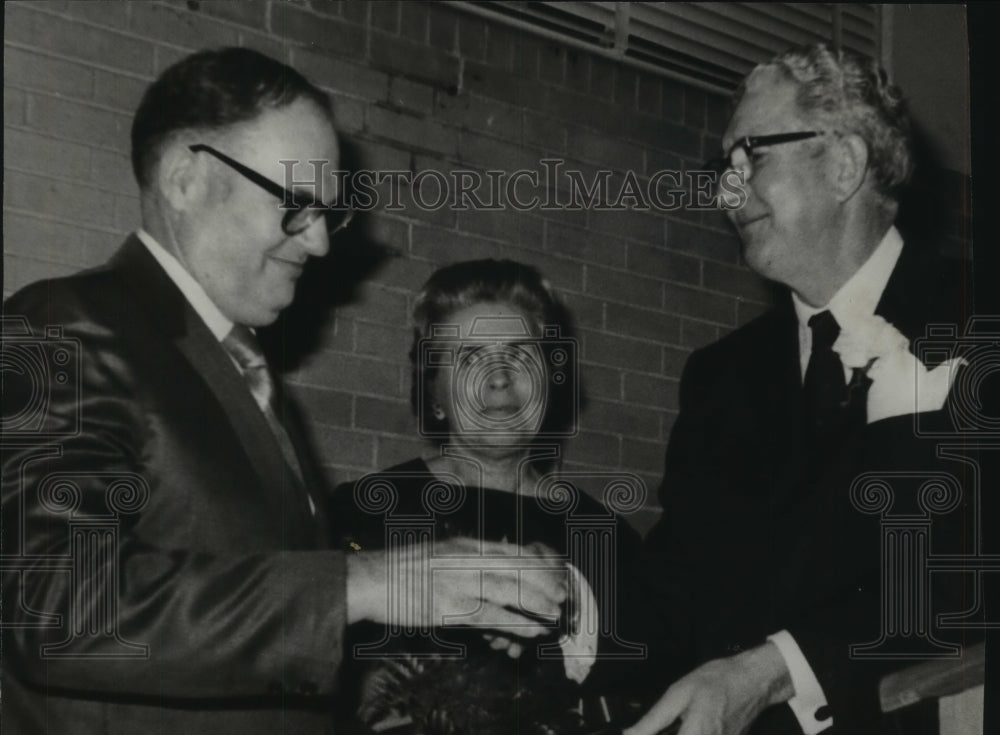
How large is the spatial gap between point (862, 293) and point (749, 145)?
1.48 feet

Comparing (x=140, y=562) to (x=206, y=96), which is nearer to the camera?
(x=140, y=562)

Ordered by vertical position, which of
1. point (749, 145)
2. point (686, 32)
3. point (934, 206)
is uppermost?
point (686, 32)

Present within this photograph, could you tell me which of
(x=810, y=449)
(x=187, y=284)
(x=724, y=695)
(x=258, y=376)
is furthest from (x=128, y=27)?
(x=724, y=695)

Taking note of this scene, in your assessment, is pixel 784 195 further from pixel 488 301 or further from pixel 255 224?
pixel 255 224

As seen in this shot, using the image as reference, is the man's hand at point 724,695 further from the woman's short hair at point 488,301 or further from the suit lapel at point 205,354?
the suit lapel at point 205,354

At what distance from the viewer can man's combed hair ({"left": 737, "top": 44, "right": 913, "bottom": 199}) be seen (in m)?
3.60

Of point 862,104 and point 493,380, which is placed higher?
point 862,104

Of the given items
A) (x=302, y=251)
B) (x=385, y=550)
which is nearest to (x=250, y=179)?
(x=302, y=251)

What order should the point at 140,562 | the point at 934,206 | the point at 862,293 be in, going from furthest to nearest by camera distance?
the point at 934,206, the point at 862,293, the point at 140,562

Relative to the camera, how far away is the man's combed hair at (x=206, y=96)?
127 inches

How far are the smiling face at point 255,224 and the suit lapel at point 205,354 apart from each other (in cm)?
8

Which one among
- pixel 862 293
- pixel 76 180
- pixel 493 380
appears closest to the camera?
pixel 76 180

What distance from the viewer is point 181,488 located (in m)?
3.09

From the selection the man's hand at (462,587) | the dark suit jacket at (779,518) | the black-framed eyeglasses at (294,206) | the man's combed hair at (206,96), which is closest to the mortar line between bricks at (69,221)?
the man's combed hair at (206,96)
